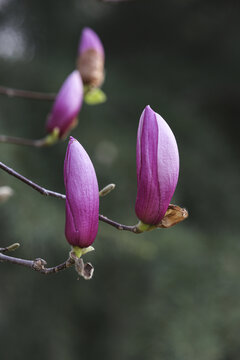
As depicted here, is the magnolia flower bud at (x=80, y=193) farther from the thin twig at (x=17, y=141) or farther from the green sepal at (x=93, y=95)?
the green sepal at (x=93, y=95)

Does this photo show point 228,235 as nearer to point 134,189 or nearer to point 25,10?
point 134,189

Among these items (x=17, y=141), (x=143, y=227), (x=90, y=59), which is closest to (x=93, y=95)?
(x=90, y=59)

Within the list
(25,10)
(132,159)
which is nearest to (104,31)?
(25,10)

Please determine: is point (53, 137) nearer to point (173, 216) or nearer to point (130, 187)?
point (173, 216)

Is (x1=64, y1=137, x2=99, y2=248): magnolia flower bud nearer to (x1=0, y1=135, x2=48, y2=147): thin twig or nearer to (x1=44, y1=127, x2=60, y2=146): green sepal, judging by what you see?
(x1=0, y1=135, x2=48, y2=147): thin twig

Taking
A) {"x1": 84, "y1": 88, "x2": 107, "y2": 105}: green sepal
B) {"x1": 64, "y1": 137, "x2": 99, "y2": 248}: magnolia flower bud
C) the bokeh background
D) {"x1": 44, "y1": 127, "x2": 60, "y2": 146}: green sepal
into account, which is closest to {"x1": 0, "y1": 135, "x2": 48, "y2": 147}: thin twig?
{"x1": 44, "y1": 127, "x2": 60, "y2": 146}: green sepal

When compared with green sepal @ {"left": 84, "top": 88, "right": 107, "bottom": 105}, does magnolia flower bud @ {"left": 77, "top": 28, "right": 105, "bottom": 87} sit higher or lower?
higher

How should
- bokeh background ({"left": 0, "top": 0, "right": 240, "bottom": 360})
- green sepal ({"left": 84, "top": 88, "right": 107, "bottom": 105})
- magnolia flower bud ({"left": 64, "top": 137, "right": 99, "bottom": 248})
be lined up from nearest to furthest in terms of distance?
magnolia flower bud ({"left": 64, "top": 137, "right": 99, "bottom": 248}) → green sepal ({"left": 84, "top": 88, "right": 107, "bottom": 105}) → bokeh background ({"left": 0, "top": 0, "right": 240, "bottom": 360})
